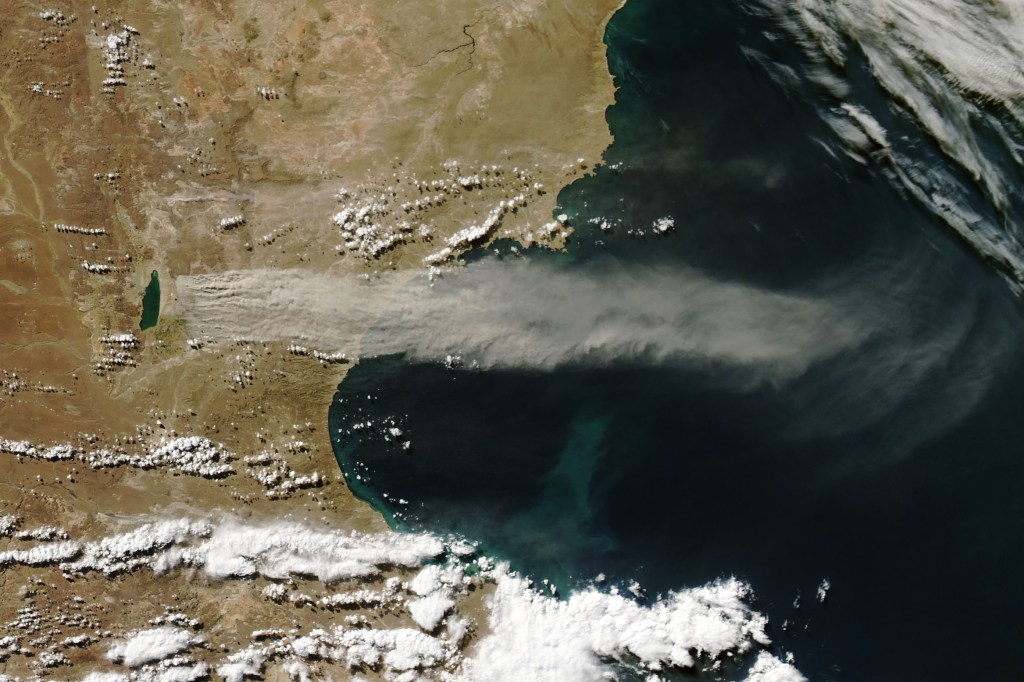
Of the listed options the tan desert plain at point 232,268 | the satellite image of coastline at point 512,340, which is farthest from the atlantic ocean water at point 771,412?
the tan desert plain at point 232,268

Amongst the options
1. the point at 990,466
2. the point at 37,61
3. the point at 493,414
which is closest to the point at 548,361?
the point at 493,414

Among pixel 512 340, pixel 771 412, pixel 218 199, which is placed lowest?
pixel 771 412

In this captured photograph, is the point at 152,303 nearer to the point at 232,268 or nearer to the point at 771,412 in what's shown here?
the point at 232,268

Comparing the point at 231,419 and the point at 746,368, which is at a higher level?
the point at 746,368

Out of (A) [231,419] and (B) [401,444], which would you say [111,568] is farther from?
(B) [401,444]

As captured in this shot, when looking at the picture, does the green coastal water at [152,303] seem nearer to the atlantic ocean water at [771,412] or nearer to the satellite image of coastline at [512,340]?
the satellite image of coastline at [512,340]

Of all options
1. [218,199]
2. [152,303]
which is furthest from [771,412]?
[152,303]
